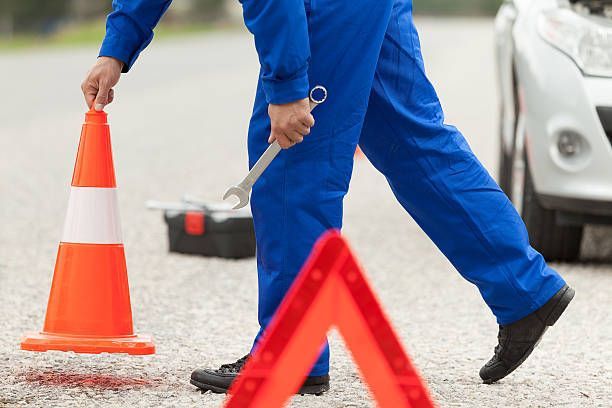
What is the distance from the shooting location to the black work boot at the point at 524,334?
414cm

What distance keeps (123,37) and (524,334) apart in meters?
1.39

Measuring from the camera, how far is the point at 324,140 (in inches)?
149

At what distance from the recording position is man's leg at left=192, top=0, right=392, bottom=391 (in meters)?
3.78

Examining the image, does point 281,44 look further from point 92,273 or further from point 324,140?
point 92,273

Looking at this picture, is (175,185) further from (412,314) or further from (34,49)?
(34,49)

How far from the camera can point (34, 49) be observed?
3012 centimetres

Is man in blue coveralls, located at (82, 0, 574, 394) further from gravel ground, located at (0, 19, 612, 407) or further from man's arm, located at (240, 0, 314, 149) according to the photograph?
gravel ground, located at (0, 19, 612, 407)

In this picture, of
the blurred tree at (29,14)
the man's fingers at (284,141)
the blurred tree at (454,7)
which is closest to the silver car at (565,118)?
the man's fingers at (284,141)

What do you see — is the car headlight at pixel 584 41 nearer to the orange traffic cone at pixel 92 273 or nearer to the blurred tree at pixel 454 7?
the orange traffic cone at pixel 92 273

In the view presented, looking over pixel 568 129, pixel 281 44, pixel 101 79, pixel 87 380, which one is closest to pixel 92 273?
pixel 87 380

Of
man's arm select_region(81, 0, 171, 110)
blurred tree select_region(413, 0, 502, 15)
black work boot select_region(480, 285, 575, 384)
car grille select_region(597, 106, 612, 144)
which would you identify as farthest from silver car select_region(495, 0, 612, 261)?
blurred tree select_region(413, 0, 502, 15)

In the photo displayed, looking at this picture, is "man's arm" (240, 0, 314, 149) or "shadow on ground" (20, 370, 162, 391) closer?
"man's arm" (240, 0, 314, 149)

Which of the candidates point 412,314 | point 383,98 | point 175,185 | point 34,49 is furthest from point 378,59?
point 34,49

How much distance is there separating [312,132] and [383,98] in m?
0.30
